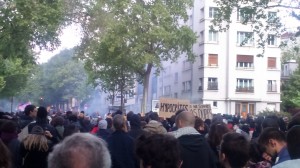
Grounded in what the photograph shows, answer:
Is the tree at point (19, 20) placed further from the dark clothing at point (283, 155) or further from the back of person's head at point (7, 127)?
the dark clothing at point (283, 155)

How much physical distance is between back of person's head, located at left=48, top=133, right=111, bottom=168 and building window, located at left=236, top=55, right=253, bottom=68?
2317 inches

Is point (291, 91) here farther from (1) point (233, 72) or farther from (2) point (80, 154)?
(2) point (80, 154)

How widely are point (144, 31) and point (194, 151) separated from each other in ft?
129

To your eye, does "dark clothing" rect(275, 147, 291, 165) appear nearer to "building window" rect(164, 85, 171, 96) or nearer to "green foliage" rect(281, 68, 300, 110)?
"green foliage" rect(281, 68, 300, 110)

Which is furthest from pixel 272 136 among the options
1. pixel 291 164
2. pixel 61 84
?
pixel 61 84

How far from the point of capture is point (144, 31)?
45500 millimetres

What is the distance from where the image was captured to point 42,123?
995cm

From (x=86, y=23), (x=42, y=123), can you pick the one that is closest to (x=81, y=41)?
(x=86, y=23)

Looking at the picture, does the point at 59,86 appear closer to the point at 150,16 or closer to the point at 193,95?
the point at 193,95

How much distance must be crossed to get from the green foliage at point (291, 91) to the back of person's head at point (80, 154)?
59021mm

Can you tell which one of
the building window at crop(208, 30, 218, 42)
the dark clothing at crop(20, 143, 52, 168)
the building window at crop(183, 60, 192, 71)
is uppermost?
the building window at crop(208, 30, 218, 42)

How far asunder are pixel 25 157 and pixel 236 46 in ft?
180

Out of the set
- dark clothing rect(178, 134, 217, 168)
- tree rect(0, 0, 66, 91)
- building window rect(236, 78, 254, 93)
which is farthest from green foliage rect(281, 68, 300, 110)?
dark clothing rect(178, 134, 217, 168)

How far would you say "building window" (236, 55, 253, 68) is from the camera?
200 feet
